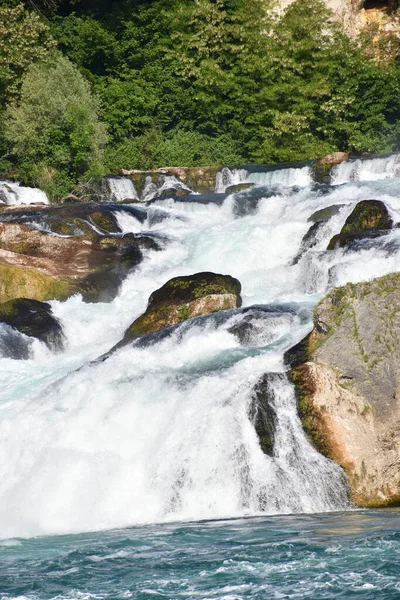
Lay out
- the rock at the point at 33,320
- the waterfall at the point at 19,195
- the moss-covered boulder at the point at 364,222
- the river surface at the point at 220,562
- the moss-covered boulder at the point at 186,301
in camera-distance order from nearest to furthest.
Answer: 1. the river surface at the point at 220,562
2. the moss-covered boulder at the point at 186,301
3. the rock at the point at 33,320
4. the moss-covered boulder at the point at 364,222
5. the waterfall at the point at 19,195

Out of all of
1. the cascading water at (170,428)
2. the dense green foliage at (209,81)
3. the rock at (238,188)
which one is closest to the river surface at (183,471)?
the cascading water at (170,428)

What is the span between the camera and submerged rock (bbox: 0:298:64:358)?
18.6 meters

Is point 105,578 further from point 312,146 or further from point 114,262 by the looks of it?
point 312,146

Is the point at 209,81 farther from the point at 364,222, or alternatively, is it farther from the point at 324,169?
the point at 364,222

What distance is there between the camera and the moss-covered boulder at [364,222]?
1922 cm

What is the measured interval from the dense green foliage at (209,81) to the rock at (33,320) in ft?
52.2

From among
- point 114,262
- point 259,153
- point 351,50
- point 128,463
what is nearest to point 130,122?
point 259,153

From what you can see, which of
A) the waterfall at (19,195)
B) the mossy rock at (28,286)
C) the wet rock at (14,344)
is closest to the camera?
the wet rock at (14,344)

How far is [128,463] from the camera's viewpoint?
37.9 feet

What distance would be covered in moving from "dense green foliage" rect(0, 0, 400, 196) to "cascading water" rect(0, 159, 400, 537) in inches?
788

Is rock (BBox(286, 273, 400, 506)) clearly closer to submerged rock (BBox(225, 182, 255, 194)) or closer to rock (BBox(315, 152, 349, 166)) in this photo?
submerged rock (BBox(225, 182, 255, 194))

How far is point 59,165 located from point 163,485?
2361cm

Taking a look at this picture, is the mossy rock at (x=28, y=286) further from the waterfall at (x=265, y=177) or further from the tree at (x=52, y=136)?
the tree at (x=52, y=136)

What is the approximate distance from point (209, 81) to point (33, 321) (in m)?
23.1
